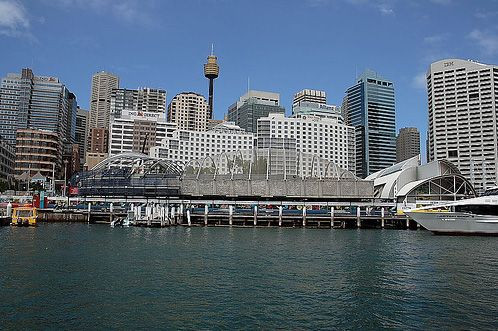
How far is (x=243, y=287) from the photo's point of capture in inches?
1281

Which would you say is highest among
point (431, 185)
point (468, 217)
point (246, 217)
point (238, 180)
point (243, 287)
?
point (238, 180)

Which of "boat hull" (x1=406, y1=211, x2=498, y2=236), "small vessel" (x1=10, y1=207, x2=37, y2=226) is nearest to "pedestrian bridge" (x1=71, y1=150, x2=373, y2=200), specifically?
"small vessel" (x1=10, y1=207, x2=37, y2=226)

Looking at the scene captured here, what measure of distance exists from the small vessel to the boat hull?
234 ft

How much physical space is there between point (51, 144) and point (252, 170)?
99288 mm

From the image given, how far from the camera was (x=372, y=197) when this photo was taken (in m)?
121

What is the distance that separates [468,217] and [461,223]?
1479 millimetres

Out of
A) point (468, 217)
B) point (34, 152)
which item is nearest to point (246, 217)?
point (468, 217)

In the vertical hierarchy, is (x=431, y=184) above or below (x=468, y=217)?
above

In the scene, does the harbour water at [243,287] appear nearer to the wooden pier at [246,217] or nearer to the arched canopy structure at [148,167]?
the wooden pier at [246,217]

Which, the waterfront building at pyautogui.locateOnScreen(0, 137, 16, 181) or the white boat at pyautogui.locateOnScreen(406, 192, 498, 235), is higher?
the waterfront building at pyautogui.locateOnScreen(0, 137, 16, 181)

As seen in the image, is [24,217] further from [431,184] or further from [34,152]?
[34,152]

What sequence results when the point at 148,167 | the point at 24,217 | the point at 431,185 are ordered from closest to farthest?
the point at 24,217 < the point at 431,185 < the point at 148,167

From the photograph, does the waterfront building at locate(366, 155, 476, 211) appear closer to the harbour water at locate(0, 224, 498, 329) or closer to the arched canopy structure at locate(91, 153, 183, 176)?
the arched canopy structure at locate(91, 153, 183, 176)

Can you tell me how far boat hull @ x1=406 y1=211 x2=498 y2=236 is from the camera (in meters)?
73.8
